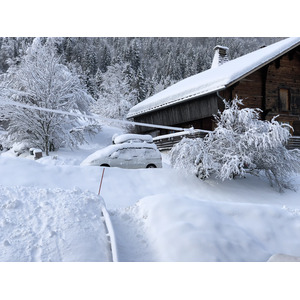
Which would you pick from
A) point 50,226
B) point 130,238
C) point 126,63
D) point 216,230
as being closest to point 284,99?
point 216,230

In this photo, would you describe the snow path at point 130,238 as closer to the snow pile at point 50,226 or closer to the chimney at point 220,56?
the snow pile at point 50,226

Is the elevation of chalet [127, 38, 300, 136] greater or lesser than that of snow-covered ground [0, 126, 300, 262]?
greater

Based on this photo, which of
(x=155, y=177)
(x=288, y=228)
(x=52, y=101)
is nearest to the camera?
(x=288, y=228)

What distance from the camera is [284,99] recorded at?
18.8 m

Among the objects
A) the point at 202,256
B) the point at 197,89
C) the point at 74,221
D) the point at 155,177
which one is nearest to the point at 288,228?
the point at 202,256

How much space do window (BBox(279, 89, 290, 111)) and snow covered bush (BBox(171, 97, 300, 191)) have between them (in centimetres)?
909

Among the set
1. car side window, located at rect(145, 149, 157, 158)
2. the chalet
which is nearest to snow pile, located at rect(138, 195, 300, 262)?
car side window, located at rect(145, 149, 157, 158)

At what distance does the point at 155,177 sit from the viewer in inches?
379

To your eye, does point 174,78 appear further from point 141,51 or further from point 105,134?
point 105,134

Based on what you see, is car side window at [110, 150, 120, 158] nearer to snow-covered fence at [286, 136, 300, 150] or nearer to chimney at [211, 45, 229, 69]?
snow-covered fence at [286, 136, 300, 150]

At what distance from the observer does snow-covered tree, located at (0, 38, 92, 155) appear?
18.0 metres

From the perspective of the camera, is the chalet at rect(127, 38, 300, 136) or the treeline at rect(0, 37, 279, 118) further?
the treeline at rect(0, 37, 279, 118)

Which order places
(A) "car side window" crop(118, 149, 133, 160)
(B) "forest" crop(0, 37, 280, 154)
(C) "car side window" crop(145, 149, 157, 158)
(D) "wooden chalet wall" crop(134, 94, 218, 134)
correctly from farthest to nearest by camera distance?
1. (B) "forest" crop(0, 37, 280, 154)
2. (D) "wooden chalet wall" crop(134, 94, 218, 134)
3. (C) "car side window" crop(145, 149, 157, 158)
4. (A) "car side window" crop(118, 149, 133, 160)

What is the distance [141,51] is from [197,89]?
125 feet
